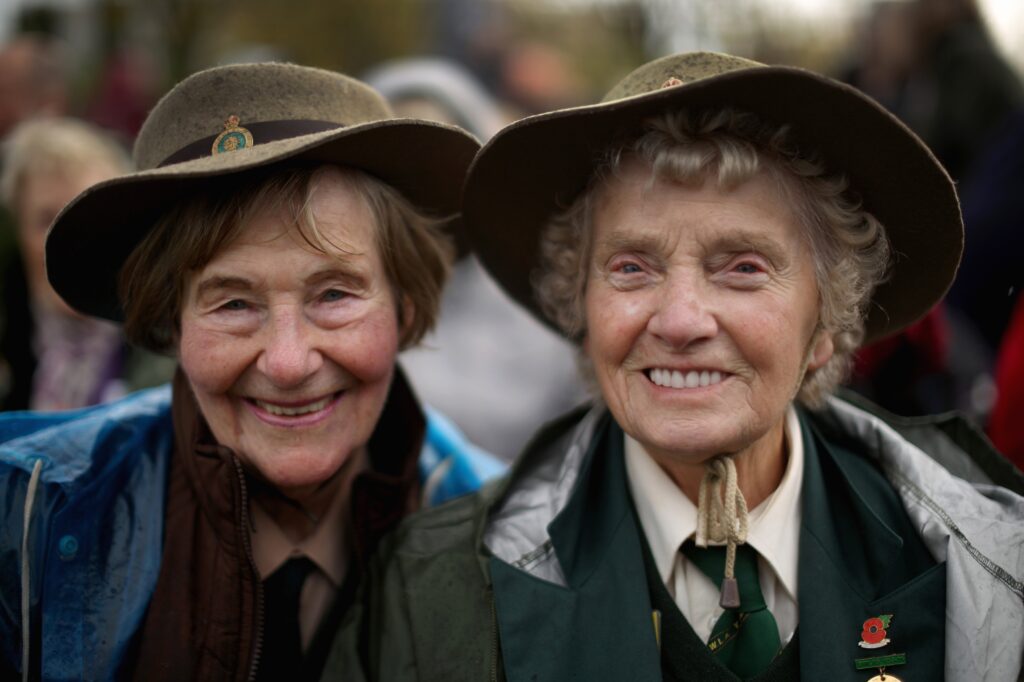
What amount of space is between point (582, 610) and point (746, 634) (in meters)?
0.42

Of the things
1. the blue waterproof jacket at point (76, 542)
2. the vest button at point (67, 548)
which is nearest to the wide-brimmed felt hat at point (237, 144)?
the blue waterproof jacket at point (76, 542)

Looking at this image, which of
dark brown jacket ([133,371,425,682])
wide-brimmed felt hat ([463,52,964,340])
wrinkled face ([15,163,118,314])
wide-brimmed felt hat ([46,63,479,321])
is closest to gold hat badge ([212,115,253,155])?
wide-brimmed felt hat ([46,63,479,321])

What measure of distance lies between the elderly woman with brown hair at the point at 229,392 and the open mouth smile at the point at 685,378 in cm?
79

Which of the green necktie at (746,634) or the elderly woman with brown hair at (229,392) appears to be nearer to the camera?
the green necktie at (746,634)

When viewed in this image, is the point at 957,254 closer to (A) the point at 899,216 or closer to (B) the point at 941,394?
(A) the point at 899,216

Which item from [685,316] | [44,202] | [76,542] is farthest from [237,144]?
[44,202]

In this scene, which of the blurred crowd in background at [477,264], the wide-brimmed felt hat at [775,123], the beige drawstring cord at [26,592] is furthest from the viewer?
the blurred crowd in background at [477,264]

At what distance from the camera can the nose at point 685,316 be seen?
2.40m

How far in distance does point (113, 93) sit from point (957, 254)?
30.7 ft

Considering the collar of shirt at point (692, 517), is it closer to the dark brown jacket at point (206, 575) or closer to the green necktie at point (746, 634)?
the green necktie at point (746, 634)

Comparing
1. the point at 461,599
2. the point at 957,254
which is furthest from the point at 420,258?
the point at 957,254

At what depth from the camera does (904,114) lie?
6.67 metres

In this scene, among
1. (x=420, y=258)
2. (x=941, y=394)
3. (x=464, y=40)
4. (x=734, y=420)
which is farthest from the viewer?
(x=464, y=40)

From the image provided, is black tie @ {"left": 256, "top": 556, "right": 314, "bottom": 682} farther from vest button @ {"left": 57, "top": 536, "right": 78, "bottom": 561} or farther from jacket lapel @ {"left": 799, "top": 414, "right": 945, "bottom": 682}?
jacket lapel @ {"left": 799, "top": 414, "right": 945, "bottom": 682}
